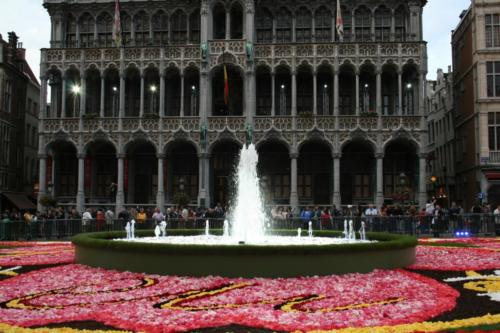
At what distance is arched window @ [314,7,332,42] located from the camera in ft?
153

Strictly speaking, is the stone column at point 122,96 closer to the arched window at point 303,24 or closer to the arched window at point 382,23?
the arched window at point 303,24

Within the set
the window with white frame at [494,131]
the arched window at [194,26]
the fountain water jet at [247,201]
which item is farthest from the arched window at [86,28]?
the window with white frame at [494,131]

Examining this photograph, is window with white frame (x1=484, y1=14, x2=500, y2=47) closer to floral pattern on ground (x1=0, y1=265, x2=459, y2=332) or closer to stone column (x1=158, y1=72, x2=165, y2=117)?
stone column (x1=158, y1=72, x2=165, y2=117)

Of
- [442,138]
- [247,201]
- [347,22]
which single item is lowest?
[247,201]

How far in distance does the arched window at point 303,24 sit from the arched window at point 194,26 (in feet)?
26.6

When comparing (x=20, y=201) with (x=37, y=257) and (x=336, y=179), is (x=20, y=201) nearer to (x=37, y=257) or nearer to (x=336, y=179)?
(x=336, y=179)

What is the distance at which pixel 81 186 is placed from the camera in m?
43.7

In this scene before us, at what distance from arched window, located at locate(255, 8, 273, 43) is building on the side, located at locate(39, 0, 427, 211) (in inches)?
3.2

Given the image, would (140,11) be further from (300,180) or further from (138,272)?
(138,272)

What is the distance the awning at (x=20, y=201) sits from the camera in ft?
166

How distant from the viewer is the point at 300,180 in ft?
147

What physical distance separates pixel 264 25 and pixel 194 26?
578 centimetres

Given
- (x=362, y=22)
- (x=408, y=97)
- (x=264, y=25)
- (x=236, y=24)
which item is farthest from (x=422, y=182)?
(x=236, y=24)

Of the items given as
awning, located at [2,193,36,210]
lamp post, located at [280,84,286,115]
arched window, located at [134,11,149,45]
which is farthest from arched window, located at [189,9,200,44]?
awning, located at [2,193,36,210]
